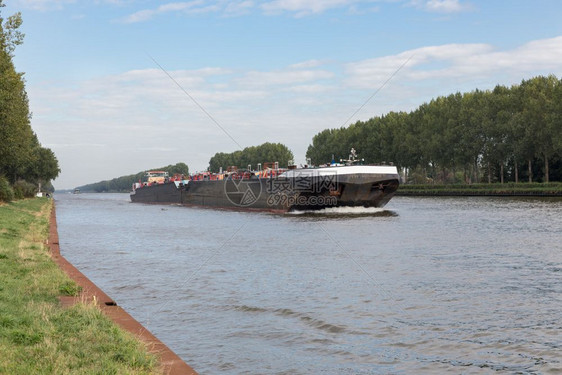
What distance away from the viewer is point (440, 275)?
19.8 m

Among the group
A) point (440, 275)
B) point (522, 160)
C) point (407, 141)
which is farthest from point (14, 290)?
point (407, 141)

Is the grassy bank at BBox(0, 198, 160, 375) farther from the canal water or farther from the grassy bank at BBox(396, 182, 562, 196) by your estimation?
the grassy bank at BBox(396, 182, 562, 196)

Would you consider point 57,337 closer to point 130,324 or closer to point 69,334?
point 69,334

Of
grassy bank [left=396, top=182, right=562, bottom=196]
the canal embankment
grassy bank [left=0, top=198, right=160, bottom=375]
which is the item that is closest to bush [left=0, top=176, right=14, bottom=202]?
the canal embankment

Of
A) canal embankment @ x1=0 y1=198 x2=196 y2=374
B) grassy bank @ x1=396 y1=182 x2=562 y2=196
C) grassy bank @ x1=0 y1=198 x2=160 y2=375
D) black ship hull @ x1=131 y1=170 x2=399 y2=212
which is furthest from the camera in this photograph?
grassy bank @ x1=396 y1=182 x2=562 y2=196

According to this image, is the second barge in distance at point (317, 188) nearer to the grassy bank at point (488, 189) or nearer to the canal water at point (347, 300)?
the canal water at point (347, 300)

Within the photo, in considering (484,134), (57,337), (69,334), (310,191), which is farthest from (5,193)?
(484,134)

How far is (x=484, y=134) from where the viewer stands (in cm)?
10912

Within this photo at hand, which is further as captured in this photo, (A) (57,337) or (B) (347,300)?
(B) (347,300)

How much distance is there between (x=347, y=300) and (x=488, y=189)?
91.6m

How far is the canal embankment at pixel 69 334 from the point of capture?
8.05 m

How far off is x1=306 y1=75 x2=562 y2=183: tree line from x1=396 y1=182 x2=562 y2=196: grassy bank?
202 inches

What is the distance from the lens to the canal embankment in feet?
26.4

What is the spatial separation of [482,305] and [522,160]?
97538 mm
